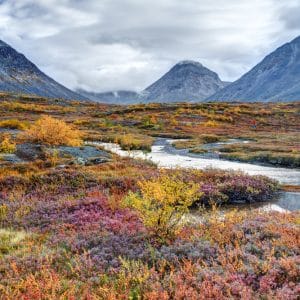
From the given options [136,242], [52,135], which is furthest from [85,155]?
[136,242]

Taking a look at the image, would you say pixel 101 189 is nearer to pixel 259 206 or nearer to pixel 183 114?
pixel 259 206

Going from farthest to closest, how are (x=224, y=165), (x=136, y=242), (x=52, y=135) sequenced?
(x=52, y=135), (x=224, y=165), (x=136, y=242)

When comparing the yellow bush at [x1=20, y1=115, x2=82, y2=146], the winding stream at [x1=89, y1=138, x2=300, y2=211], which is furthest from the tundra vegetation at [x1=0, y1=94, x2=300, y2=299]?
the yellow bush at [x1=20, y1=115, x2=82, y2=146]

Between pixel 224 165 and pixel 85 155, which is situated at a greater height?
pixel 85 155

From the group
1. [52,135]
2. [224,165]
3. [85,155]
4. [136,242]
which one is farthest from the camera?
[52,135]

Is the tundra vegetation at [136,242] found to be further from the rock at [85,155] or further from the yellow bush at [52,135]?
the yellow bush at [52,135]

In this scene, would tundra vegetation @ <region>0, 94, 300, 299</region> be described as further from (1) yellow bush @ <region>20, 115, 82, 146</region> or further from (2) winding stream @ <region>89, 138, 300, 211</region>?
(1) yellow bush @ <region>20, 115, 82, 146</region>

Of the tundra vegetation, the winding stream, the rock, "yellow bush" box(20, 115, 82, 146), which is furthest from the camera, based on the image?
"yellow bush" box(20, 115, 82, 146)

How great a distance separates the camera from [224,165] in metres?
36.5

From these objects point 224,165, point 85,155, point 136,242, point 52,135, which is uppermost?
point 52,135

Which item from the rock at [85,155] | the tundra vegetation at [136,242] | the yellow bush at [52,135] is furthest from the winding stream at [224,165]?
the yellow bush at [52,135]

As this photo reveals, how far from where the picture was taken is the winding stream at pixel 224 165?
73.7 ft

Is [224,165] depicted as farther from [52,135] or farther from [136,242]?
[136,242]

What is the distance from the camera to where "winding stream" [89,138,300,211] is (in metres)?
22.5
